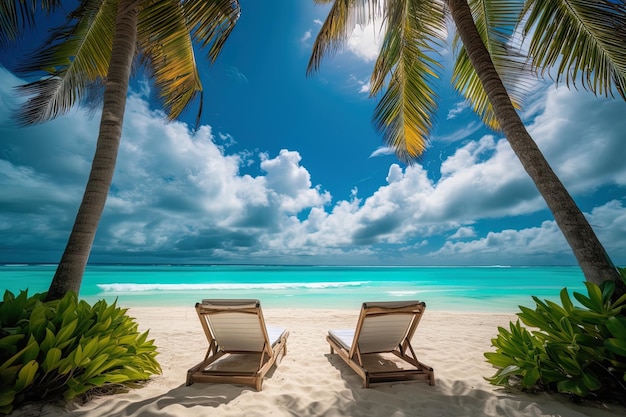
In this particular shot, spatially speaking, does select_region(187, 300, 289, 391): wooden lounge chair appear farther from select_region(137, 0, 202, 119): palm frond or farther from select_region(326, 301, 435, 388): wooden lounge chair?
select_region(137, 0, 202, 119): palm frond

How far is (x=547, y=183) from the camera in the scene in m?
2.87

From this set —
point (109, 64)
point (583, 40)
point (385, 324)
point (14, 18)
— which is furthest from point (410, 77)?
point (14, 18)

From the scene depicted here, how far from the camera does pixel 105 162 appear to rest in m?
3.18

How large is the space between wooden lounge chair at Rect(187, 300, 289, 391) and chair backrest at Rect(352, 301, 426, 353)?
1.11m

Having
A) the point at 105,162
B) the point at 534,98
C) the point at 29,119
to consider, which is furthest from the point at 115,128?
the point at 534,98

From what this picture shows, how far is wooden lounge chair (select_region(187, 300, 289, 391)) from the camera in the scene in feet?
9.91

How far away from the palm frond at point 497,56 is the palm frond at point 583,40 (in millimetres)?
966

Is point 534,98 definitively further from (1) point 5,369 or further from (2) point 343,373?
(1) point 5,369

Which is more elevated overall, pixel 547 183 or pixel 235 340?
pixel 547 183

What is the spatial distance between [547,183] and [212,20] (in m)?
4.54

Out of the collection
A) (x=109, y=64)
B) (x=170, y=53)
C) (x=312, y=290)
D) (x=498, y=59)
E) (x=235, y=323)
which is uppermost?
(x=170, y=53)

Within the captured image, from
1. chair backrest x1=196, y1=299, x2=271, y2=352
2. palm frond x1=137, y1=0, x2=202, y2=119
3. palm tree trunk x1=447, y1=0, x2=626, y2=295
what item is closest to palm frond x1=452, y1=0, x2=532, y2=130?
palm tree trunk x1=447, y1=0, x2=626, y2=295

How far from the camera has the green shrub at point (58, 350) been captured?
2.02m

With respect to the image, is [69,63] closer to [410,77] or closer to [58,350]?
[58,350]
